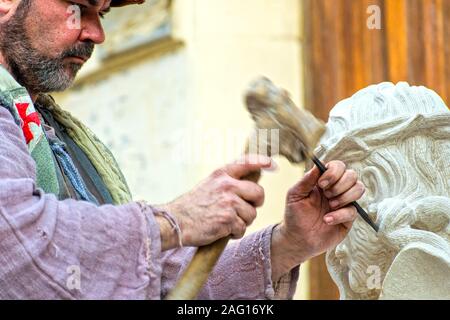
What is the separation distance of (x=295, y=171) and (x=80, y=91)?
1614mm

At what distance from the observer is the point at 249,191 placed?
109 inches

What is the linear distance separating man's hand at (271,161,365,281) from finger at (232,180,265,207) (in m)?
0.23

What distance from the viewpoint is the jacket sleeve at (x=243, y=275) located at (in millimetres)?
3191

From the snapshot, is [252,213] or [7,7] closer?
[252,213]

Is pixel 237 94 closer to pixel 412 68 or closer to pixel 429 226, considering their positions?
pixel 412 68

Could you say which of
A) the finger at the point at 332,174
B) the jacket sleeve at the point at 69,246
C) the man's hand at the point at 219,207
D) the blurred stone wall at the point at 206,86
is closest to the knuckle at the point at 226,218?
the man's hand at the point at 219,207

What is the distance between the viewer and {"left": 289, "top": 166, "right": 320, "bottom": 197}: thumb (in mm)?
3009

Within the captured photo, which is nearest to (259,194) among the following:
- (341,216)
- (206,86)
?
(341,216)

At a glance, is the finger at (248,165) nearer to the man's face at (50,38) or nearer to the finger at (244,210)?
the finger at (244,210)

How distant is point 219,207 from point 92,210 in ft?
0.80
